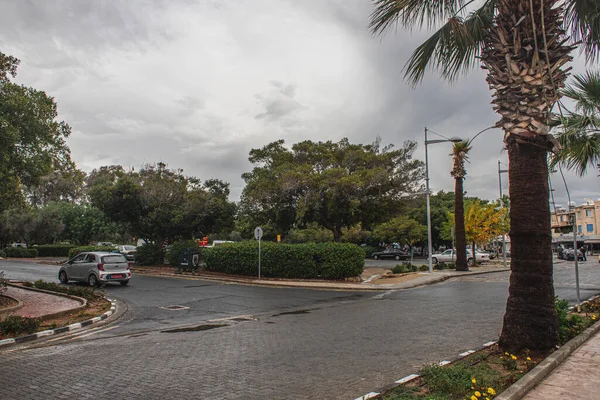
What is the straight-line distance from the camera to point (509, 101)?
678cm

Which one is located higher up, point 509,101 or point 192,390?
point 509,101

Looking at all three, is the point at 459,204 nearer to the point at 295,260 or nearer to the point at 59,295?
the point at 295,260

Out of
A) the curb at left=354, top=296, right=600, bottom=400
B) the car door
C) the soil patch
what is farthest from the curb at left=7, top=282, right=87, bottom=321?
the curb at left=354, top=296, right=600, bottom=400

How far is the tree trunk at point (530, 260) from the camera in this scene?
Result: 6391 mm

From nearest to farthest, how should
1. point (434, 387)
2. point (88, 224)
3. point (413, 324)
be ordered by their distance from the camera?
point (434, 387)
point (413, 324)
point (88, 224)

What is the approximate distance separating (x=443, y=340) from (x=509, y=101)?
14.9 ft

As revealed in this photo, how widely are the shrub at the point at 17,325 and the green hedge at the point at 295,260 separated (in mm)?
14460

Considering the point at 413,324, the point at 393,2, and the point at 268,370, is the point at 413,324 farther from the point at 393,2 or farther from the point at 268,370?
the point at 393,2

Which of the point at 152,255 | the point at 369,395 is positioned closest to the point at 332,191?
the point at 152,255

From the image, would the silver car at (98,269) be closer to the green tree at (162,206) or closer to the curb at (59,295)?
the curb at (59,295)

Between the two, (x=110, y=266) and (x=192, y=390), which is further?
(x=110, y=266)

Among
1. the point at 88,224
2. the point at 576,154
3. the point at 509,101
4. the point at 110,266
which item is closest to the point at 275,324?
the point at 509,101

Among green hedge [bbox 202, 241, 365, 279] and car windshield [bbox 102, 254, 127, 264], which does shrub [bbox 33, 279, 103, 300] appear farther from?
green hedge [bbox 202, 241, 365, 279]

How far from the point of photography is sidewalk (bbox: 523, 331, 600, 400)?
4977 mm
